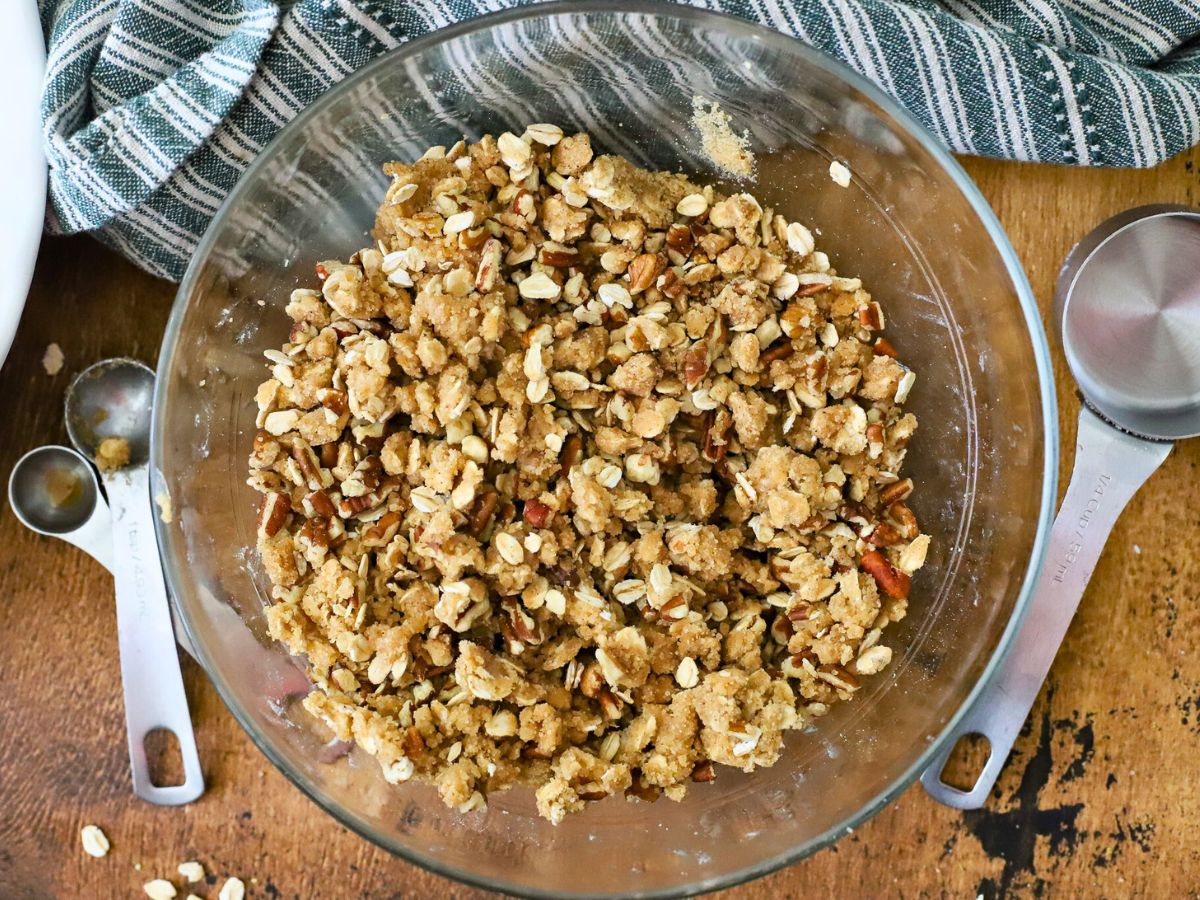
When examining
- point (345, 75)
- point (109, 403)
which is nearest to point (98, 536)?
point (109, 403)

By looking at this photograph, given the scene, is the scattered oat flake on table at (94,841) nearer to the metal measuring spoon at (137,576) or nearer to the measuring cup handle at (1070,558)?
the metal measuring spoon at (137,576)

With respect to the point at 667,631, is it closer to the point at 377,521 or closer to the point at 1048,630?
the point at 377,521

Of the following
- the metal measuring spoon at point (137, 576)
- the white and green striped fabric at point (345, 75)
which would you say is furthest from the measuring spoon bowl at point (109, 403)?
the white and green striped fabric at point (345, 75)

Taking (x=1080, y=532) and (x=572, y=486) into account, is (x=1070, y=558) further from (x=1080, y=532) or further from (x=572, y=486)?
(x=572, y=486)

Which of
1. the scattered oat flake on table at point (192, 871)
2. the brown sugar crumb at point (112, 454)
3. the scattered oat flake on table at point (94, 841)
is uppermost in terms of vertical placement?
the brown sugar crumb at point (112, 454)

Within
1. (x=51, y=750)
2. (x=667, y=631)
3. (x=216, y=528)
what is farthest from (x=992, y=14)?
(x=51, y=750)
